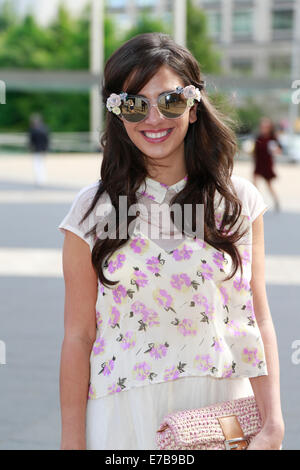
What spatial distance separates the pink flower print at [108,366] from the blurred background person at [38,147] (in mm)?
17315

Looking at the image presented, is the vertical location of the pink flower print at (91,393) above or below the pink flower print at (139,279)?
below

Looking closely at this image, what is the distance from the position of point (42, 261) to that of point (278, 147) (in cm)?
709

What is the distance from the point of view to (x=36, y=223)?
1237 centimetres

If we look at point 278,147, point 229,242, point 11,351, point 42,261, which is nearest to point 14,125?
point 278,147

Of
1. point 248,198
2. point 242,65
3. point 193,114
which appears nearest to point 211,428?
point 248,198

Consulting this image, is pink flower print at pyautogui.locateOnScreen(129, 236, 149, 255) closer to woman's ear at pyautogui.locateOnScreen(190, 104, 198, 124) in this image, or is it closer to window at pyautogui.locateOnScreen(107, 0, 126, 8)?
woman's ear at pyautogui.locateOnScreen(190, 104, 198, 124)

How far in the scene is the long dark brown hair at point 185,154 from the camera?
192 cm

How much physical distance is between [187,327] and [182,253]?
0.59ft

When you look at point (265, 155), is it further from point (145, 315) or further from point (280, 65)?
point (280, 65)

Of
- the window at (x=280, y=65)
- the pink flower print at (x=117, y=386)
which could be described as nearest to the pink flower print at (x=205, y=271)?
the pink flower print at (x=117, y=386)

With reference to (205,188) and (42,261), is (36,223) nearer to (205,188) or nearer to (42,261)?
(42,261)

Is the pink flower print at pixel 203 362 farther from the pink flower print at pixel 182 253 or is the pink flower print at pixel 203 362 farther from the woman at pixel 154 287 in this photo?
the pink flower print at pixel 182 253

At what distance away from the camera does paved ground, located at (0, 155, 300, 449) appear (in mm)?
4250
